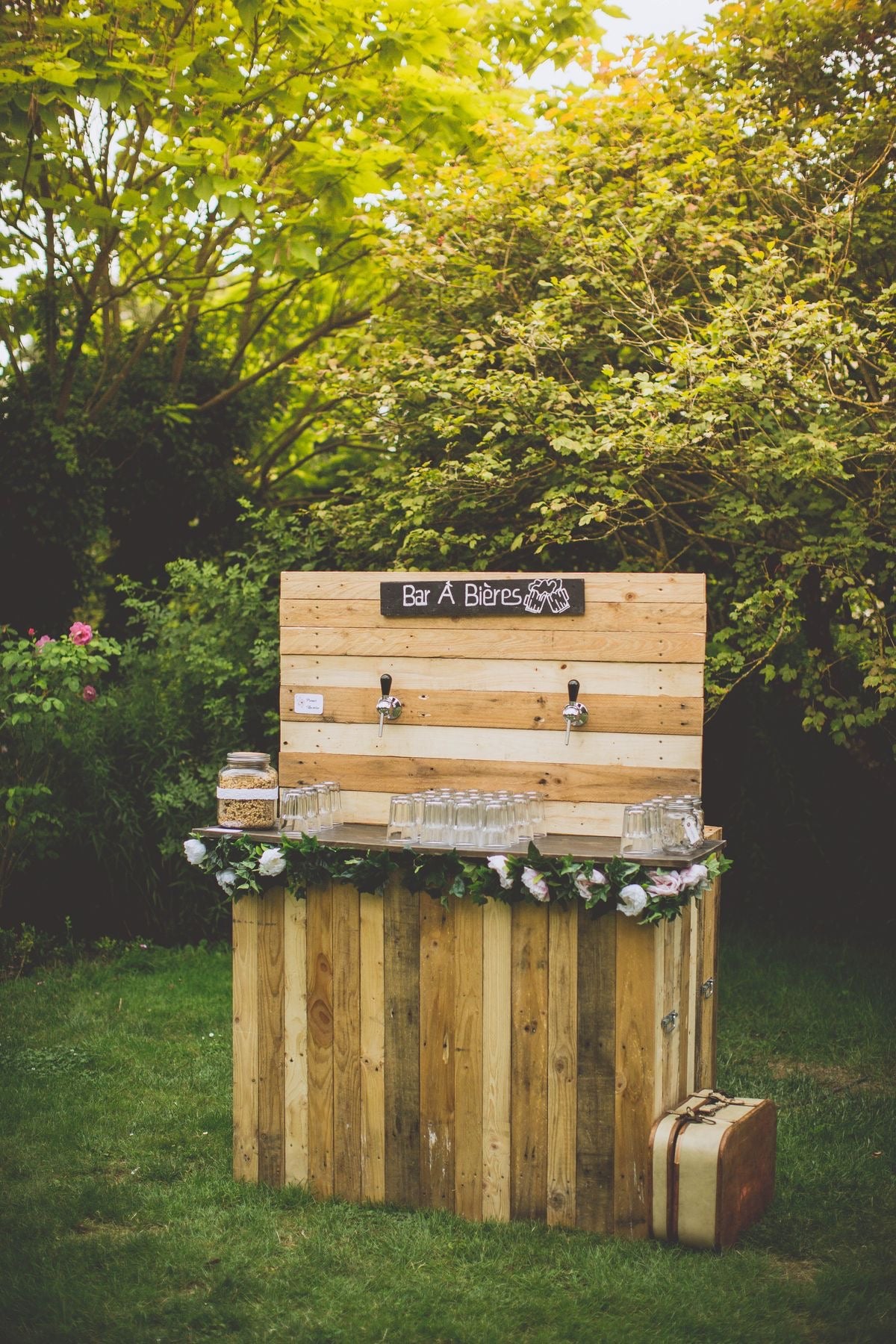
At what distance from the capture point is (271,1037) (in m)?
3.75

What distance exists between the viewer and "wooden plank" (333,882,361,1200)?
3645 mm

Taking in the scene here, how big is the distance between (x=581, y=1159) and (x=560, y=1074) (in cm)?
24

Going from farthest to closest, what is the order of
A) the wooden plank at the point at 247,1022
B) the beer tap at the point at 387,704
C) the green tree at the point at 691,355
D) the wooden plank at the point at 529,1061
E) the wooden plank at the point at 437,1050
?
1. the green tree at the point at 691,355
2. the beer tap at the point at 387,704
3. the wooden plank at the point at 247,1022
4. the wooden plank at the point at 437,1050
5. the wooden plank at the point at 529,1061

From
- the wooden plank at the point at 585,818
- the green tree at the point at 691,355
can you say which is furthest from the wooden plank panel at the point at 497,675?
the green tree at the point at 691,355

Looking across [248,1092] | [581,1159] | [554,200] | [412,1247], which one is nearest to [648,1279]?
[581,1159]

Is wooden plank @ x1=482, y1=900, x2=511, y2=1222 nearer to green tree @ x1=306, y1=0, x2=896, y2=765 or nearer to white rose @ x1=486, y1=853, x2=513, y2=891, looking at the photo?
white rose @ x1=486, y1=853, x2=513, y2=891

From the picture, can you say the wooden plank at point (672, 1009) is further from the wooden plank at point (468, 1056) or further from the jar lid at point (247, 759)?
the jar lid at point (247, 759)

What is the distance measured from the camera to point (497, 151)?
641cm

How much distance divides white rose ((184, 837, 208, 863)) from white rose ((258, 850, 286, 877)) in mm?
235

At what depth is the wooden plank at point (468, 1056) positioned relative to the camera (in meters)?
3.51

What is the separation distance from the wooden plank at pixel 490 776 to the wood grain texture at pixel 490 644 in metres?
0.34

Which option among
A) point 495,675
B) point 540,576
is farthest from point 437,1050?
point 540,576

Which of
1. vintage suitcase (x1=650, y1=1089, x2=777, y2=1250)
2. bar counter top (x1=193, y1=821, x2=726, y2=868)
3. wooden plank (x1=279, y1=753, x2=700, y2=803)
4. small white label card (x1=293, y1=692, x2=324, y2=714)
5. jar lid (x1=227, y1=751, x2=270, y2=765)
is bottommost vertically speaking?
vintage suitcase (x1=650, y1=1089, x2=777, y2=1250)

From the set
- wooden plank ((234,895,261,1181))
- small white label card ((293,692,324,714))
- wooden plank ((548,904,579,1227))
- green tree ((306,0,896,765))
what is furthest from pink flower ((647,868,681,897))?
green tree ((306,0,896,765))
